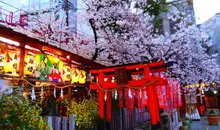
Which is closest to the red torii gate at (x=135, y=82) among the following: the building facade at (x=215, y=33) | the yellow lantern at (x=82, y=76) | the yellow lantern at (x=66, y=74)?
the yellow lantern at (x=82, y=76)

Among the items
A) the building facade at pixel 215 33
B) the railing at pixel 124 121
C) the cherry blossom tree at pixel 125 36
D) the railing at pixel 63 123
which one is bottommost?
the railing at pixel 124 121

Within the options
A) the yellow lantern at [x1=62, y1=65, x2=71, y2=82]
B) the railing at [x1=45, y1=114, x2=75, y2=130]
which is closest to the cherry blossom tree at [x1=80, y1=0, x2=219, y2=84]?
the yellow lantern at [x1=62, y1=65, x2=71, y2=82]

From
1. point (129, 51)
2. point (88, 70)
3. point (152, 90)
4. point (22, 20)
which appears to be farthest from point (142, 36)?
point (22, 20)

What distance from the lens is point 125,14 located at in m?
15.2

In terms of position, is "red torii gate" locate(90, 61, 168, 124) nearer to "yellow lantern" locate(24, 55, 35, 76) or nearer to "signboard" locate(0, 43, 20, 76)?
"yellow lantern" locate(24, 55, 35, 76)

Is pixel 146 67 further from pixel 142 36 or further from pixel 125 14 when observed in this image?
Result: pixel 125 14

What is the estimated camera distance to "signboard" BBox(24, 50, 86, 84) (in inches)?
316

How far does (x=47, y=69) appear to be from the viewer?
8602 millimetres

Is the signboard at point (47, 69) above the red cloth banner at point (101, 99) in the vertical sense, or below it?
above

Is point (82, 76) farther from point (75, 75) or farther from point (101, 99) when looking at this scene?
point (101, 99)

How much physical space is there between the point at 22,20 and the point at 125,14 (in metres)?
11.4

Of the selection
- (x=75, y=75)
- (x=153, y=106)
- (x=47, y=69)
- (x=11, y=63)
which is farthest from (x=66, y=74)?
(x=153, y=106)

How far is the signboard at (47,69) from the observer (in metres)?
8.02

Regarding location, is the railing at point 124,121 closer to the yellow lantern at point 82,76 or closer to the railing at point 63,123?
the railing at point 63,123
